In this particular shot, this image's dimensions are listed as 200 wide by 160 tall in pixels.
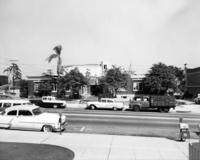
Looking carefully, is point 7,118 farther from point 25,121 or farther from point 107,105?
point 107,105

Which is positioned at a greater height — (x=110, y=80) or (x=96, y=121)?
(x=110, y=80)

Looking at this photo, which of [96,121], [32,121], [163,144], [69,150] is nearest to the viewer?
[69,150]

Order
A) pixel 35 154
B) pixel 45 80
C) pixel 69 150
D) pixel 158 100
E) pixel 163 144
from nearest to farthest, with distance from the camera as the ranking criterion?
pixel 35 154
pixel 69 150
pixel 163 144
pixel 158 100
pixel 45 80

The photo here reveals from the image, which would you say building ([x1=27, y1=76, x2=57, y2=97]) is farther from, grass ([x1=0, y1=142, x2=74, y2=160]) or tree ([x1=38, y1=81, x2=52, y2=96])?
grass ([x1=0, y1=142, x2=74, y2=160])

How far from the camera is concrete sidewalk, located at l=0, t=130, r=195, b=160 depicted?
11.0 m

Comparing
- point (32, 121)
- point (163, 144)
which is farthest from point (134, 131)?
point (32, 121)

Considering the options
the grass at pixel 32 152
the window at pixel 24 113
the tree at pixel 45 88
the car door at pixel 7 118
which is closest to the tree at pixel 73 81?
the tree at pixel 45 88

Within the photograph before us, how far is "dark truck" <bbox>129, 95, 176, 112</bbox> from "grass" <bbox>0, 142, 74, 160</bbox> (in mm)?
20709

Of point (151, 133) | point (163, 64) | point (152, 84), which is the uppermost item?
point (163, 64)

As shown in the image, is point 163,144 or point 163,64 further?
point 163,64

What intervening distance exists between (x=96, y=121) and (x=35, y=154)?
37.1 ft

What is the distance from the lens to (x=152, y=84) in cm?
4569

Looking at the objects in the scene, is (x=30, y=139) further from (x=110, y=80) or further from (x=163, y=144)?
(x=110, y=80)

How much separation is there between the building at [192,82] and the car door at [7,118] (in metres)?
45.1
